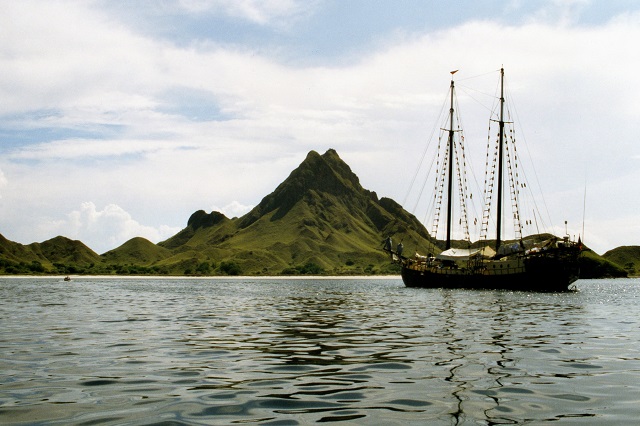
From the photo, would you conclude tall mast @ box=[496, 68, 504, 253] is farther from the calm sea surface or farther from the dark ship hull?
the calm sea surface

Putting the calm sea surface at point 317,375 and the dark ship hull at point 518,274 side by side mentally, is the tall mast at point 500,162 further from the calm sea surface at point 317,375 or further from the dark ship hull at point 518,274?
the calm sea surface at point 317,375

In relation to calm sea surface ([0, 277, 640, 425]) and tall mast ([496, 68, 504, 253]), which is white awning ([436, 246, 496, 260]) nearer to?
tall mast ([496, 68, 504, 253])

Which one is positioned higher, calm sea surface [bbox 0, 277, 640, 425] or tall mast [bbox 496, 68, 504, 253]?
tall mast [bbox 496, 68, 504, 253]

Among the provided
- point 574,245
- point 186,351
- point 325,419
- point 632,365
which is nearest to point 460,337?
point 632,365

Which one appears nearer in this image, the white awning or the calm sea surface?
the calm sea surface

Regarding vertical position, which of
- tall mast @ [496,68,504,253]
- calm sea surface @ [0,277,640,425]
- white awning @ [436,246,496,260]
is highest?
tall mast @ [496,68,504,253]

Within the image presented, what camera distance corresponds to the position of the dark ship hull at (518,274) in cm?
8731

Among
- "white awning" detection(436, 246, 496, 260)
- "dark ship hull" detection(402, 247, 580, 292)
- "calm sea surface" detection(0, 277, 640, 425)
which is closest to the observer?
"calm sea surface" detection(0, 277, 640, 425)

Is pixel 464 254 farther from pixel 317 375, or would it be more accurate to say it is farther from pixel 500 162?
pixel 317 375

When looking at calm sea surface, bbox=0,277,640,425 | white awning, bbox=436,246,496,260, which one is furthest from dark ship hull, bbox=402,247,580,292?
calm sea surface, bbox=0,277,640,425

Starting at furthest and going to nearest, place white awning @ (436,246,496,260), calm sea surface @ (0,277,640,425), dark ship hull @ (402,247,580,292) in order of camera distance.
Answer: white awning @ (436,246,496,260)
dark ship hull @ (402,247,580,292)
calm sea surface @ (0,277,640,425)

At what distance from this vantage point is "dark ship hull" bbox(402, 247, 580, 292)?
286 ft

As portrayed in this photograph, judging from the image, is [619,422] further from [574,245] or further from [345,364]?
[574,245]

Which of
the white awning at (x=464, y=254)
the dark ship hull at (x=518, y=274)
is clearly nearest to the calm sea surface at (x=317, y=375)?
the dark ship hull at (x=518, y=274)
